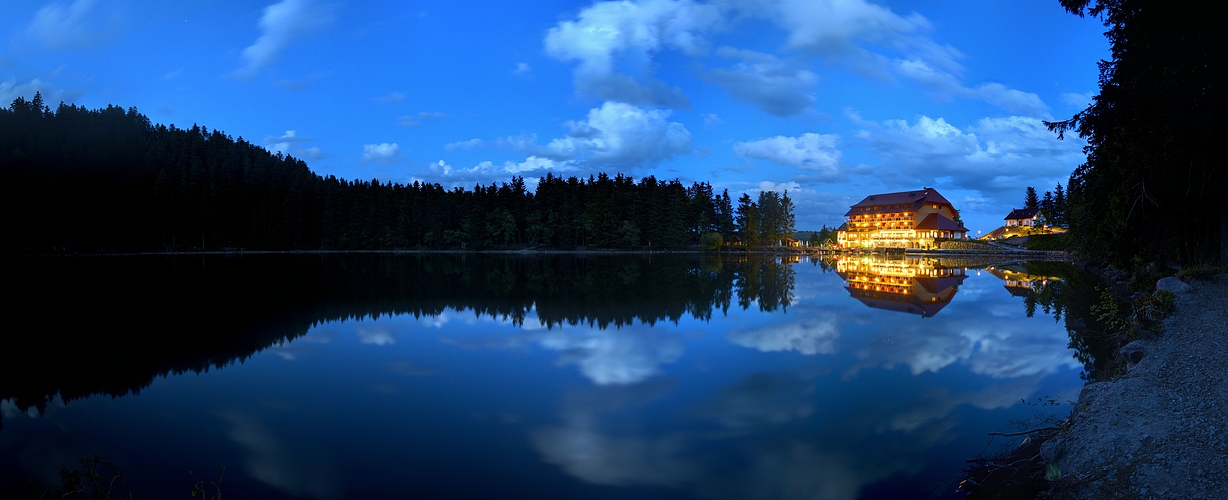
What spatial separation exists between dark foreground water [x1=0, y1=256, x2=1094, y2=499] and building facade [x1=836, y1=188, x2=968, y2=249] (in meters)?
107

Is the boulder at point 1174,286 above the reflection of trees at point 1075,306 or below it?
above

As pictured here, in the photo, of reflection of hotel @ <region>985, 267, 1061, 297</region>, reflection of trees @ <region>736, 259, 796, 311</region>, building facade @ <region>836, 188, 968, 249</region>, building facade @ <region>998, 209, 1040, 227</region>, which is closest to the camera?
reflection of trees @ <region>736, 259, 796, 311</region>

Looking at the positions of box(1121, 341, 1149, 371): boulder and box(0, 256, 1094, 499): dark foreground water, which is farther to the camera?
box(1121, 341, 1149, 371): boulder

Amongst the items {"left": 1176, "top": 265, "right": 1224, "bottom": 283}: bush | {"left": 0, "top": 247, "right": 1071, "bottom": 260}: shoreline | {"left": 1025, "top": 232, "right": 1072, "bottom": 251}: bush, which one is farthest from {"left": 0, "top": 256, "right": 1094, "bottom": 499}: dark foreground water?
{"left": 1025, "top": 232, "right": 1072, "bottom": 251}: bush

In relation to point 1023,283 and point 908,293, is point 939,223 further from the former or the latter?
point 908,293

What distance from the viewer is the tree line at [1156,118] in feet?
57.3

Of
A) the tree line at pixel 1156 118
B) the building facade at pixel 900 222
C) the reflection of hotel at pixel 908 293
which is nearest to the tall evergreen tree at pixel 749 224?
the building facade at pixel 900 222

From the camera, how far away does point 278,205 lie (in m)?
119

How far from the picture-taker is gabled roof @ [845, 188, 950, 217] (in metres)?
131

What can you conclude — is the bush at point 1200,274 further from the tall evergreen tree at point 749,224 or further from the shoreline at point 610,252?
the tall evergreen tree at point 749,224

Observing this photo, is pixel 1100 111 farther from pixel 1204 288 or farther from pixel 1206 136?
pixel 1204 288

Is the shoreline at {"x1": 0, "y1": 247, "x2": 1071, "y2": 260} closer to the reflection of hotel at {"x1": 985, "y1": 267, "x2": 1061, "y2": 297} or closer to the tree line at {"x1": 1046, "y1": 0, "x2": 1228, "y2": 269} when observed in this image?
the reflection of hotel at {"x1": 985, "y1": 267, "x2": 1061, "y2": 297}

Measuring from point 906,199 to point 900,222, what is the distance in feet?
21.4

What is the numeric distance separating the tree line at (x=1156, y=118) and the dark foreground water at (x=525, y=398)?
5.79 metres
